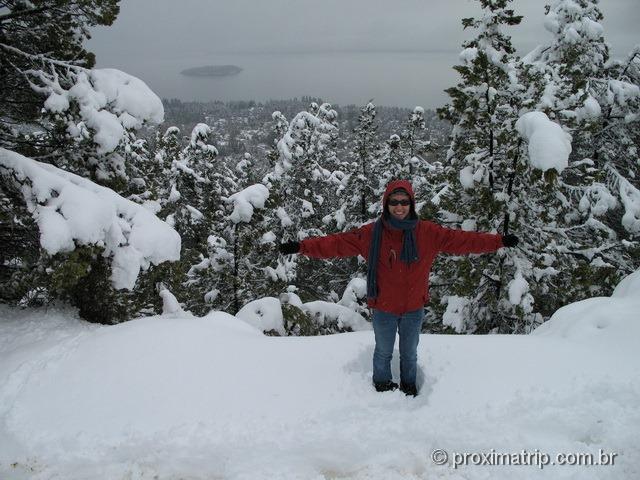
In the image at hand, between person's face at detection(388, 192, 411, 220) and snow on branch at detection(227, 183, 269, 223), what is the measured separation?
25.5ft

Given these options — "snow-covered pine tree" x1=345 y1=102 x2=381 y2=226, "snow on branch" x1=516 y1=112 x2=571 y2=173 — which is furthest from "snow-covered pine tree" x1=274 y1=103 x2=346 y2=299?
"snow on branch" x1=516 y1=112 x2=571 y2=173

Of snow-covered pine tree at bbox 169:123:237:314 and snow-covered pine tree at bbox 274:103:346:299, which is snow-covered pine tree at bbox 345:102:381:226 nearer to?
snow-covered pine tree at bbox 274:103:346:299

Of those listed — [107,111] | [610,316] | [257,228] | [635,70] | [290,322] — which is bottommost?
[290,322]

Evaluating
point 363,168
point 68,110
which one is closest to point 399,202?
point 68,110

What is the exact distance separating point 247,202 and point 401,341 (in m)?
7.81

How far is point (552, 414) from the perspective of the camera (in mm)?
3910

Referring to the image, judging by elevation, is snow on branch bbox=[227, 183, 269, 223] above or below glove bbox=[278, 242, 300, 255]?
above

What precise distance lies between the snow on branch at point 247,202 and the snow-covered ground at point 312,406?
20.5 feet

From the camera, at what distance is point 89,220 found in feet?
17.2

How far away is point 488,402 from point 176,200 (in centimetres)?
2227

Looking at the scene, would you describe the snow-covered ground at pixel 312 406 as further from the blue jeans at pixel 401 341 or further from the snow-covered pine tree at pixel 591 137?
the snow-covered pine tree at pixel 591 137

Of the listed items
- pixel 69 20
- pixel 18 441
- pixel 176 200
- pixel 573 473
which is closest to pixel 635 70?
pixel 573 473

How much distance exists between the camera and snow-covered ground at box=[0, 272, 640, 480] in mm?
3627

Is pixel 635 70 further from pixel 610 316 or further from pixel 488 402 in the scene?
pixel 488 402
